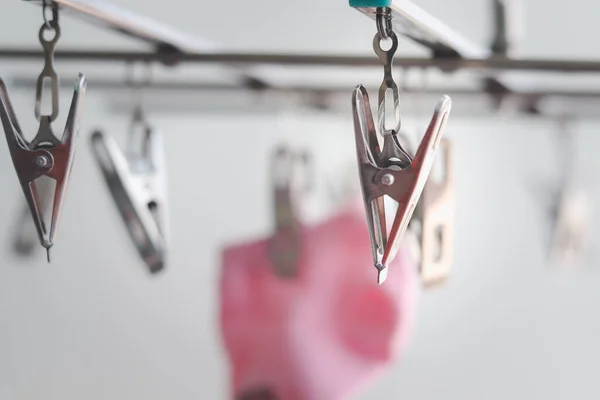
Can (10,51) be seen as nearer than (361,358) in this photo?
Yes

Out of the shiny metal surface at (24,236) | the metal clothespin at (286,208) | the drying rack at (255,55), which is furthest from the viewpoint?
the shiny metal surface at (24,236)

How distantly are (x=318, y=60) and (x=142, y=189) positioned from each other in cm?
19

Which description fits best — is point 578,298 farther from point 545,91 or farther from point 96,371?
point 96,371

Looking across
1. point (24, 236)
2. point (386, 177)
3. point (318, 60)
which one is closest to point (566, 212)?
point (318, 60)

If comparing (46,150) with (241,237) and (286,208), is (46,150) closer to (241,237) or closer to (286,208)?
(286,208)

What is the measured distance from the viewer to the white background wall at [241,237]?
1.40m

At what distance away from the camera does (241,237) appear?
4.76 ft

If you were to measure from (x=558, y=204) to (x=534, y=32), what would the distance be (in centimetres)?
41

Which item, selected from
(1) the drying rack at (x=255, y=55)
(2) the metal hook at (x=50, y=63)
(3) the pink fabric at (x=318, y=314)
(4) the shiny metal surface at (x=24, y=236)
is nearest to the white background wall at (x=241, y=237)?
(4) the shiny metal surface at (x=24, y=236)

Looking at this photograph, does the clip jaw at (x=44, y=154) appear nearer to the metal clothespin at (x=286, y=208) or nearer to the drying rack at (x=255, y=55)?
the drying rack at (x=255, y=55)

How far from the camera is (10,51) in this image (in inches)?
32.4

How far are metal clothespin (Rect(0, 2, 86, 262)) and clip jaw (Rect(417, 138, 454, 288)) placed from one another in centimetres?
31

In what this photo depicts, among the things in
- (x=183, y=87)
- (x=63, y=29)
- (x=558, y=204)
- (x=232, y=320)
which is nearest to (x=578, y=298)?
(x=558, y=204)

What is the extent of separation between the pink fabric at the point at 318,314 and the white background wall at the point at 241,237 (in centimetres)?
25
